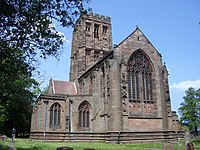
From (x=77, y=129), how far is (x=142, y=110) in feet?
34.3

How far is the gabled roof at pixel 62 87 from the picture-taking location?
1633 inches

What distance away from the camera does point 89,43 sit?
50594 millimetres

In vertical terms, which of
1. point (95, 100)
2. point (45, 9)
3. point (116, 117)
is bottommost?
point (116, 117)

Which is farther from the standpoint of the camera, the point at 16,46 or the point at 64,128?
the point at 64,128

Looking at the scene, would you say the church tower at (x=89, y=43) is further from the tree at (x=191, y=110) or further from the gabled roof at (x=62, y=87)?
the tree at (x=191, y=110)

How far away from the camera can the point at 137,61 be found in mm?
31781

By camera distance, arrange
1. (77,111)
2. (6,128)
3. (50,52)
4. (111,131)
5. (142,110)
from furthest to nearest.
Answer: (6,128) → (77,111) → (142,110) → (111,131) → (50,52)

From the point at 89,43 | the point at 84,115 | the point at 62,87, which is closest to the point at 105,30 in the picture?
the point at 89,43

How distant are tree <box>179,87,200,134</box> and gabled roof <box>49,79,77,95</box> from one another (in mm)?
34133

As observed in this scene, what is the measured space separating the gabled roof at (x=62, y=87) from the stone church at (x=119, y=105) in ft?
17.8

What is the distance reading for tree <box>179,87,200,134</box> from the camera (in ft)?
193

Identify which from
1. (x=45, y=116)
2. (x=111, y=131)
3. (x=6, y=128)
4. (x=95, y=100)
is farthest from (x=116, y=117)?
(x=6, y=128)

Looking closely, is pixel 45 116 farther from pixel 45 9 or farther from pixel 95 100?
pixel 45 9

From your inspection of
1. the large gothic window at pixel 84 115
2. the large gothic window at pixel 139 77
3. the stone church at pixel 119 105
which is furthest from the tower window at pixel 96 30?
the large gothic window at pixel 139 77
